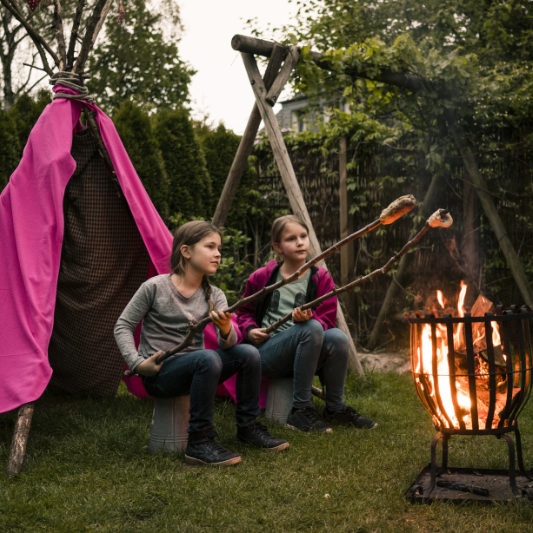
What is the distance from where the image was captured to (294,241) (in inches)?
131

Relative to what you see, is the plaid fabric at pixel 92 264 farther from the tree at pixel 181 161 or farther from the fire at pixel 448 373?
the tree at pixel 181 161

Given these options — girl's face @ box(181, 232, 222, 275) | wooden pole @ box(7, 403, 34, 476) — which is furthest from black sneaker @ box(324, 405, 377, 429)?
wooden pole @ box(7, 403, 34, 476)

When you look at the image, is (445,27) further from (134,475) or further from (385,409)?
(134,475)

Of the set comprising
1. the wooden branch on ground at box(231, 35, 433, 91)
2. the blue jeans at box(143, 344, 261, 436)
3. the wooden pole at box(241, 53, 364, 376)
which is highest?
the wooden branch on ground at box(231, 35, 433, 91)

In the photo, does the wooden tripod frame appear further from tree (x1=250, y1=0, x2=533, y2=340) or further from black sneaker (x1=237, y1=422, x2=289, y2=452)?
black sneaker (x1=237, y1=422, x2=289, y2=452)

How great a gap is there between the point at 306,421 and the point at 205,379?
2.52ft

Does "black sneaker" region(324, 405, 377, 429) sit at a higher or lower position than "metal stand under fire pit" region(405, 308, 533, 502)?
lower

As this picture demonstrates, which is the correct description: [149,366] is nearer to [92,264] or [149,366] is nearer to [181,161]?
[92,264]

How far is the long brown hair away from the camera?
2854 millimetres

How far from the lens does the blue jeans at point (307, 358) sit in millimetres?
3182

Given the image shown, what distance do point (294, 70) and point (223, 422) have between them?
2792mm

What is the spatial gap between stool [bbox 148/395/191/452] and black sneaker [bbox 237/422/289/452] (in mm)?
287

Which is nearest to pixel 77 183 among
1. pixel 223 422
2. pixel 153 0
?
pixel 223 422

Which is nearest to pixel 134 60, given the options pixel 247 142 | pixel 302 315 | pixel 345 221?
pixel 345 221
